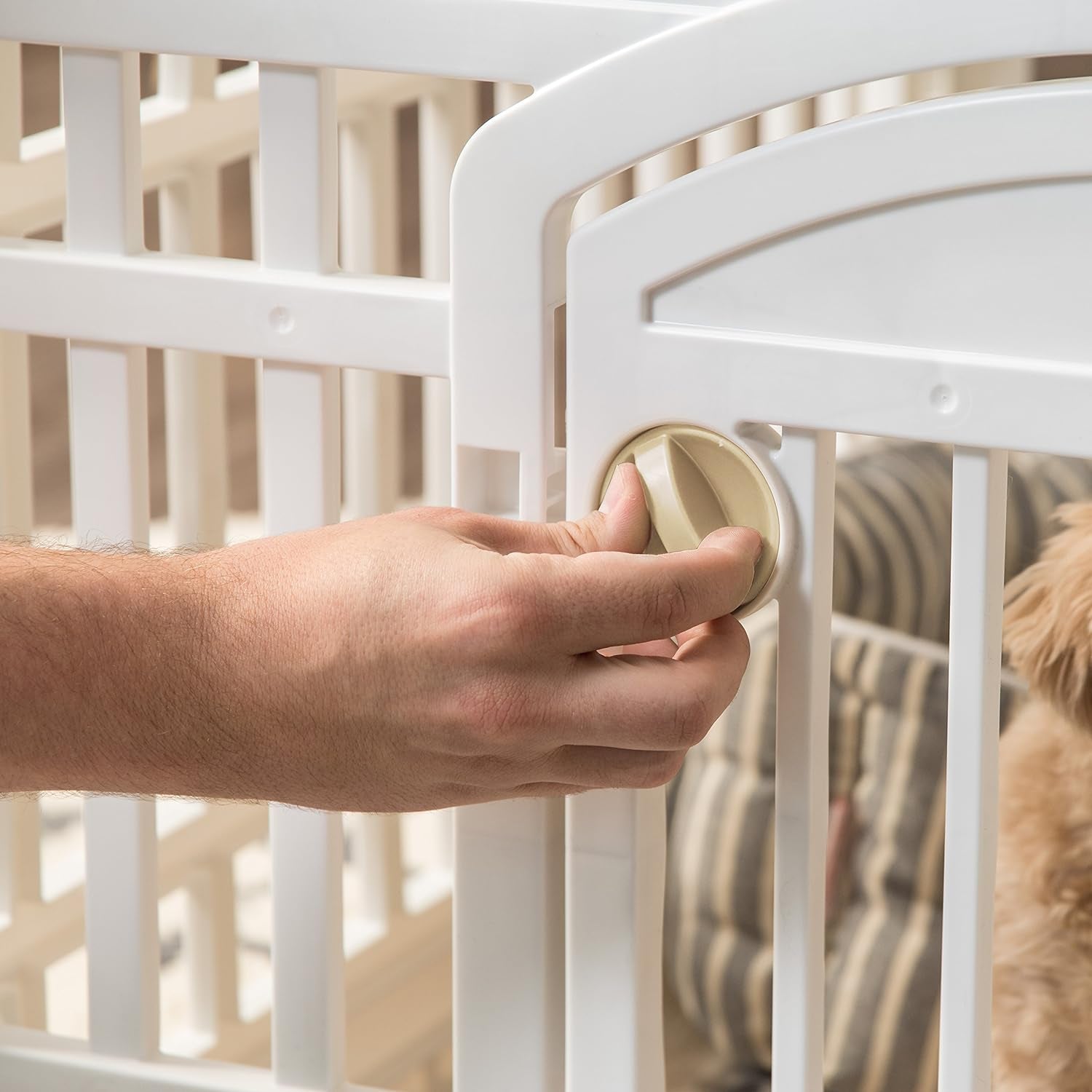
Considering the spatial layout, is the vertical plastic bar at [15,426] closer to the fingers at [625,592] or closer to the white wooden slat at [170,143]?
the white wooden slat at [170,143]

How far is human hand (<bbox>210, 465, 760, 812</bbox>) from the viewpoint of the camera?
0.48m

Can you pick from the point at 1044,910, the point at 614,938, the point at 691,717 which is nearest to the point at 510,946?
the point at 614,938

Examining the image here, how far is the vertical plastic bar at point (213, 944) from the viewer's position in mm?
1170

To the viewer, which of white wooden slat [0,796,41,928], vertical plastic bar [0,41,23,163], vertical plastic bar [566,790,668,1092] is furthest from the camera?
white wooden slat [0,796,41,928]

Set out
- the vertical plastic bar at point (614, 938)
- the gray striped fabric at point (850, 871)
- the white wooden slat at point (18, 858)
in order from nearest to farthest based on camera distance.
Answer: the vertical plastic bar at point (614, 938)
the white wooden slat at point (18, 858)
the gray striped fabric at point (850, 871)

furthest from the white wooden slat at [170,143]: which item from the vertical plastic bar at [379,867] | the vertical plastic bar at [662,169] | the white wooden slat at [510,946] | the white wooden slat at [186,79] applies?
the vertical plastic bar at [379,867]

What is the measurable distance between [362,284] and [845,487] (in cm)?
97

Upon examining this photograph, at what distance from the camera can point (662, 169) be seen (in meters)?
1.32

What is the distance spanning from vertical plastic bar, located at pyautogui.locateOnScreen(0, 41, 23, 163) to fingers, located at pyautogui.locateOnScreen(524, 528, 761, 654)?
0.55 meters

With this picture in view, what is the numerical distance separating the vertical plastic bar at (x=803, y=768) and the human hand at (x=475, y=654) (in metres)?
0.02

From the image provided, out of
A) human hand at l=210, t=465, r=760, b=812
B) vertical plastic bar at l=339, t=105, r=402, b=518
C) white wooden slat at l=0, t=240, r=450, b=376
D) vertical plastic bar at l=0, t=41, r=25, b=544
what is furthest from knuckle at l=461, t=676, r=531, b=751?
vertical plastic bar at l=339, t=105, r=402, b=518

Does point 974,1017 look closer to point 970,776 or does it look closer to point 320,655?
point 970,776

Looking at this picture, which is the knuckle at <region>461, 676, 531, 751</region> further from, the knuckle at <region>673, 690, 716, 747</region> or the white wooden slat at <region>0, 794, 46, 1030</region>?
the white wooden slat at <region>0, 794, 46, 1030</region>

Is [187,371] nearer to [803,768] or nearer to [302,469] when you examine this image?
[302,469]
